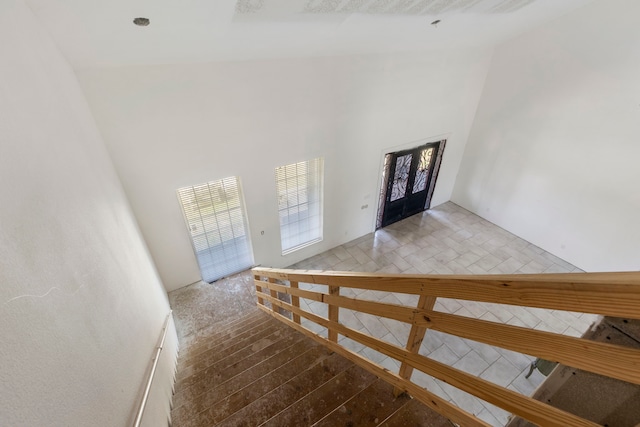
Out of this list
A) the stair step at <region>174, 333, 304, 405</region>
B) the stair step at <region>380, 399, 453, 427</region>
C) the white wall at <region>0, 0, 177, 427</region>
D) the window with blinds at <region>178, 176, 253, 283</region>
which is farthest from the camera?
the window with blinds at <region>178, 176, 253, 283</region>

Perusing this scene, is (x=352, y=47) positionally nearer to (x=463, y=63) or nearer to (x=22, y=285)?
(x=463, y=63)

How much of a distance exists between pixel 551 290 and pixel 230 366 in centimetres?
283

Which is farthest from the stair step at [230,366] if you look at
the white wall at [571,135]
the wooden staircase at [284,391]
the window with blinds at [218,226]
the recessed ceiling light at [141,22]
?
the white wall at [571,135]

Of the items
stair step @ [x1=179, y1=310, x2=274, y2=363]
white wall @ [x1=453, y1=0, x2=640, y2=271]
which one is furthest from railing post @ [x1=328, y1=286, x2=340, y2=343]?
white wall @ [x1=453, y1=0, x2=640, y2=271]

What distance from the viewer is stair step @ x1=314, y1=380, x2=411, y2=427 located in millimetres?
1746

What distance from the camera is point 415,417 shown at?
168cm

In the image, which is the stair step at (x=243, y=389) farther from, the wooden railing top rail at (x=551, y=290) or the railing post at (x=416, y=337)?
the wooden railing top rail at (x=551, y=290)

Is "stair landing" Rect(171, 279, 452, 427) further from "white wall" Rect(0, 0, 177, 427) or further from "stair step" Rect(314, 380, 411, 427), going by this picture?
"white wall" Rect(0, 0, 177, 427)

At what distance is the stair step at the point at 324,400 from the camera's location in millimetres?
1871

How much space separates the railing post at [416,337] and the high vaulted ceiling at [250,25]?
2565 millimetres

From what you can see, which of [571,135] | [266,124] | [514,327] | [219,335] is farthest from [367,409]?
[571,135]

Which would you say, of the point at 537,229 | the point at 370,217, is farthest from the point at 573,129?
the point at 370,217

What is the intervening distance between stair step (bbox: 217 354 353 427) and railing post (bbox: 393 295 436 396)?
0.58 meters

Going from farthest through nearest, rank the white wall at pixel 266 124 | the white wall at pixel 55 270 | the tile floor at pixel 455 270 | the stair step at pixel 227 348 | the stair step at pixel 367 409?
1. the tile floor at pixel 455 270
2. the white wall at pixel 266 124
3. the stair step at pixel 227 348
4. the stair step at pixel 367 409
5. the white wall at pixel 55 270
